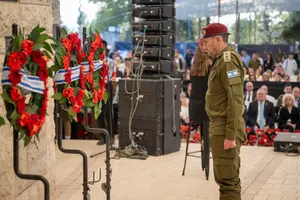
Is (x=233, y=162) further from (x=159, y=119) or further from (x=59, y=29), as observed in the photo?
(x=159, y=119)

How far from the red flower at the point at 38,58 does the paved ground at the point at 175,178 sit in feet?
9.40

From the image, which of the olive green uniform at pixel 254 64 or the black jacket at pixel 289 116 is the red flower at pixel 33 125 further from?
the olive green uniform at pixel 254 64

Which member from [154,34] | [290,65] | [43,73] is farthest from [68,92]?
[290,65]

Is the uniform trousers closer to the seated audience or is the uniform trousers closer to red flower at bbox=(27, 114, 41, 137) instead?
red flower at bbox=(27, 114, 41, 137)

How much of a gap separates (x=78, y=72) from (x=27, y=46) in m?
1.04

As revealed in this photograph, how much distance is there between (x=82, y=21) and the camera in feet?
56.4

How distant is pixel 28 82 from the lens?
398cm

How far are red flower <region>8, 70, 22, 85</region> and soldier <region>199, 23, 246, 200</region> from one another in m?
1.92

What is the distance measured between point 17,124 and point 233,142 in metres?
2.01

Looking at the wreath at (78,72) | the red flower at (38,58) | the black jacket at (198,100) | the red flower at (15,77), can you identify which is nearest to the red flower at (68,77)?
the wreath at (78,72)

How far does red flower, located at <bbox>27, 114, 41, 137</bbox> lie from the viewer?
3.91m

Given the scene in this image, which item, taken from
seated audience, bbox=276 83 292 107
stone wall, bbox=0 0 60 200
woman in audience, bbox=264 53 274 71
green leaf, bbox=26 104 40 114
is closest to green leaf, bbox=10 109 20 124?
green leaf, bbox=26 104 40 114

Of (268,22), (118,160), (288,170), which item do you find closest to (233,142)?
(288,170)

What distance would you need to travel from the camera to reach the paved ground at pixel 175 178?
688cm
